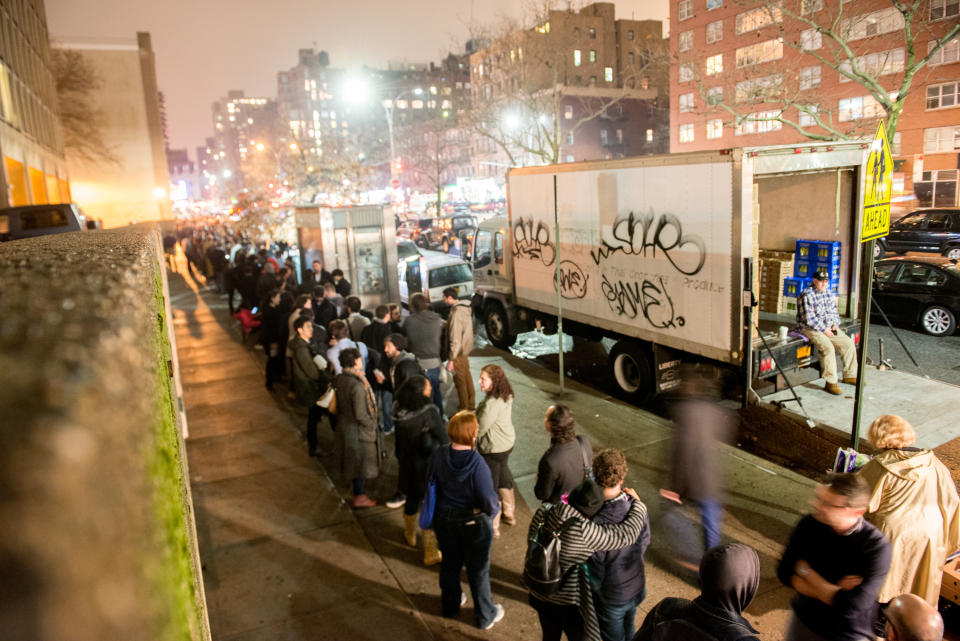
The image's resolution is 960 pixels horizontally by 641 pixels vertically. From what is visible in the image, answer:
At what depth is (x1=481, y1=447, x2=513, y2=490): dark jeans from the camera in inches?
229

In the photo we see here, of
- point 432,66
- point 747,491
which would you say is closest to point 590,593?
point 747,491

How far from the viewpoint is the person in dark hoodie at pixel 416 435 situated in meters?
5.69

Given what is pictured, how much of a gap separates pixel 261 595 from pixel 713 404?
4.11m

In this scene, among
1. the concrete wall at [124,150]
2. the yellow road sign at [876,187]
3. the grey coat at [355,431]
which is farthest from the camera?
the concrete wall at [124,150]

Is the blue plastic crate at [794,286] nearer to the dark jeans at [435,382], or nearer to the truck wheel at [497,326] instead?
the truck wheel at [497,326]

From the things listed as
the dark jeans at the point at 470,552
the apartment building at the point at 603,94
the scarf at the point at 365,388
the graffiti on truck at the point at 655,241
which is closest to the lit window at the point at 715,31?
the apartment building at the point at 603,94

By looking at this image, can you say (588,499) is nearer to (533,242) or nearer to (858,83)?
(533,242)

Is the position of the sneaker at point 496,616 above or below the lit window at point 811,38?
below

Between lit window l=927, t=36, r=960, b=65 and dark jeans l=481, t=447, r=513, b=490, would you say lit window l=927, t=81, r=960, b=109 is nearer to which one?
lit window l=927, t=36, r=960, b=65

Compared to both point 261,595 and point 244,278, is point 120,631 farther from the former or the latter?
point 244,278

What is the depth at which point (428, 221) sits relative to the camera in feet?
128

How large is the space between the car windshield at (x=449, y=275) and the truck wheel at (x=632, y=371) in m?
7.04

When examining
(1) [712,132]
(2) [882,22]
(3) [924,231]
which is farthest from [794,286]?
(1) [712,132]

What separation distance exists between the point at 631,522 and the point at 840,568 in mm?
1097
